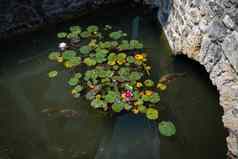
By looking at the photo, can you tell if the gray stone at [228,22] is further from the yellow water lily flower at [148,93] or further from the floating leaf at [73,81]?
the floating leaf at [73,81]

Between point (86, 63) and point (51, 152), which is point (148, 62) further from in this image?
point (51, 152)

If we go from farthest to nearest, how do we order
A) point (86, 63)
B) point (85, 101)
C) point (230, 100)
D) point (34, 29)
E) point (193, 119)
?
point (34, 29) < point (86, 63) < point (85, 101) < point (193, 119) < point (230, 100)

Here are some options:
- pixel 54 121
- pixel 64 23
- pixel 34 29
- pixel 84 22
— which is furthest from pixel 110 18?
pixel 54 121

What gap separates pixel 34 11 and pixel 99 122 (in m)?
1.93

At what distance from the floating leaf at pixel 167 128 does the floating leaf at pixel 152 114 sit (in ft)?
0.29

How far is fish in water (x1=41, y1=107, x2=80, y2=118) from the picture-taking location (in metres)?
2.96

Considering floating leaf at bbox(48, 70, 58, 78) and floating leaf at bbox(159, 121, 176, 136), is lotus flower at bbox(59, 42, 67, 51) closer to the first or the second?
floating leaf at bbox(48, 70, 58, 78)

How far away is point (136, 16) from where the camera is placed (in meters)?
4.23

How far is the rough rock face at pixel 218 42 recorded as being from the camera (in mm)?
2180

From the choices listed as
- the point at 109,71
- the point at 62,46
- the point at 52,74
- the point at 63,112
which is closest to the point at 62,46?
the point at 62,46

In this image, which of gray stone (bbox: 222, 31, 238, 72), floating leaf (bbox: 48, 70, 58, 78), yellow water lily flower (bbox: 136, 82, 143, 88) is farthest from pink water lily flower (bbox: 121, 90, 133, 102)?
gray stone (bbox: 222, 31, 238, 72)

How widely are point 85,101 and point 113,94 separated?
1.02 ft

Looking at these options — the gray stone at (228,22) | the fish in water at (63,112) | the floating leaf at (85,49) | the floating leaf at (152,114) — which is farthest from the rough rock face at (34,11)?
the gray stone at (228,22)

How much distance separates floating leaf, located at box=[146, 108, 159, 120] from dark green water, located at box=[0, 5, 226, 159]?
0.06m
